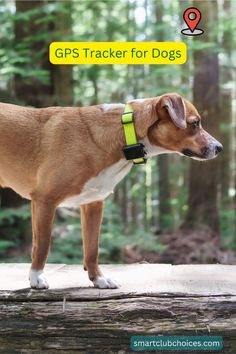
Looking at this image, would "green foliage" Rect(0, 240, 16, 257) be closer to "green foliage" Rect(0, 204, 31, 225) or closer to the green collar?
"green foliage" Rect(0, 204, 31, 225)

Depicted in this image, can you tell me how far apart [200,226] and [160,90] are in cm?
325

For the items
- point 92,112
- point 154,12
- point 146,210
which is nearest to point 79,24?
point 154,12

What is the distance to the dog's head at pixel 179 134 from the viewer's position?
11.3ft

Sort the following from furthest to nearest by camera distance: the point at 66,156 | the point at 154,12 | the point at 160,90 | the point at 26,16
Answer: the point at 154,12 → the point at 160,90 → the point at 26,16 → the point at 66,156

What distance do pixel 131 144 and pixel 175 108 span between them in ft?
A: 1.33

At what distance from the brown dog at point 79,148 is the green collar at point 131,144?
0.05 m

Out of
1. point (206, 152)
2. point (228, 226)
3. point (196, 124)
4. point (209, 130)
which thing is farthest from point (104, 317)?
point (228, 226)

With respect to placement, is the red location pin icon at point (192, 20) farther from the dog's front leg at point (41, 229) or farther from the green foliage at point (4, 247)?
the green foliage at point (4, 247)

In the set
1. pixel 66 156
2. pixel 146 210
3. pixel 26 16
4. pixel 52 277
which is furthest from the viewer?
pixel 146 210

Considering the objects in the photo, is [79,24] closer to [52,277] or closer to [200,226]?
[200,226]

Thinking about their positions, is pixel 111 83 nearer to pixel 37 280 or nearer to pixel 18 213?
pixel 18 213

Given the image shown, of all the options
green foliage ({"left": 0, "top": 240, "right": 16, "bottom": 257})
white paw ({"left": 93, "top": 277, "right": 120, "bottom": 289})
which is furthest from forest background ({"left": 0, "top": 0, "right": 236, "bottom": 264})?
white paw ({"left": 93, "top": 277, "right": 120, "bottom": 289})

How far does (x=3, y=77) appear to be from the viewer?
24.5 feet

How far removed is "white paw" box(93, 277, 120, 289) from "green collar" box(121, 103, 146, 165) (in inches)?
37.6
